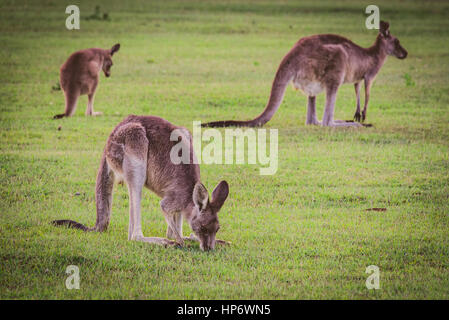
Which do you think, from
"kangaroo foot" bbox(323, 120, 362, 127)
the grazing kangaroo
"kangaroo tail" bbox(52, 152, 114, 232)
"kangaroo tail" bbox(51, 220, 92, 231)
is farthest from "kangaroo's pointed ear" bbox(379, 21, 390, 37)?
"kangaroo tail" bbox(51, 220, 92, 231)

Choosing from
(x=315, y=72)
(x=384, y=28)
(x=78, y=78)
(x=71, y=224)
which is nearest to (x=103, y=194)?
(x=71, y=224)

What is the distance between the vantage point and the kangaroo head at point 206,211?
5203mm

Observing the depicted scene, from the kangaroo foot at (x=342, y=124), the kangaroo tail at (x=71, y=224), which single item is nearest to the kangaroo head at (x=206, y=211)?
the kangaroo tail at (x=71, y=224)

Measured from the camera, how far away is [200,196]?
5.22 m

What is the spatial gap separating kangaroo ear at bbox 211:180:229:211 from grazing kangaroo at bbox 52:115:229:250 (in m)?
0.03

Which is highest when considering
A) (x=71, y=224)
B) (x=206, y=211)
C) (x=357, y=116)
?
(x=357, y=116)

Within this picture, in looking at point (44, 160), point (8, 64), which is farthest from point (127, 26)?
point (44, 160)

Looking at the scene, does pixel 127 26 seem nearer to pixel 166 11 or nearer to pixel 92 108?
pixel 166 11

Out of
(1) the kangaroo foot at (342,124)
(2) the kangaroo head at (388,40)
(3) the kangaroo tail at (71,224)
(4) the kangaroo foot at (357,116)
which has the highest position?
(2) the kangaroo head at (388,40)

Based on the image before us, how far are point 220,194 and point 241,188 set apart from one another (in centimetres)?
251

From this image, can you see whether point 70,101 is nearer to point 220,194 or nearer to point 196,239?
point 196,239

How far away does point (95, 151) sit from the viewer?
922 cm

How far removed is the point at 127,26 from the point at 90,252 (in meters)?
18.4

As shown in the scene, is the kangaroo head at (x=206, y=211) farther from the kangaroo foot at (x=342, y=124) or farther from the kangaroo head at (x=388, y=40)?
the kangaroo head at (x=388, y=40)
